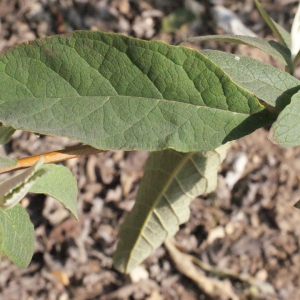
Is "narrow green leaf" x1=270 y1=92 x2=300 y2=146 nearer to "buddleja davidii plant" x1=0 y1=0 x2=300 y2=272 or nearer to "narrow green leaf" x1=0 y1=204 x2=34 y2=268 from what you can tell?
"buddleja davidii plant" x1=0 y1=0 x2=300 y2=272

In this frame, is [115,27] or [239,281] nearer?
Answer: [239,281]

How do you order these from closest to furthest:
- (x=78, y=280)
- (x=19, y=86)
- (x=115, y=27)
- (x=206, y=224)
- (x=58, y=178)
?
1. (x=19, y=86)
2. (x=58, y=178)
3. (x=78, y=280)
4. (x=206, y=224)
5. (x=115, y=27)

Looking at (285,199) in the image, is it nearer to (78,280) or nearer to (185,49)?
(78,280)

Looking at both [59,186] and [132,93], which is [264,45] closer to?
[132,93]

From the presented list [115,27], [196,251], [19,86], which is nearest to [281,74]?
[19,86]

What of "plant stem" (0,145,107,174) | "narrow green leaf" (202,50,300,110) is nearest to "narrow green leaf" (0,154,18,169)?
"plant stem" (0,145,107,174)

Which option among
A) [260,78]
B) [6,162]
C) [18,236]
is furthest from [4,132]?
[260,78]
